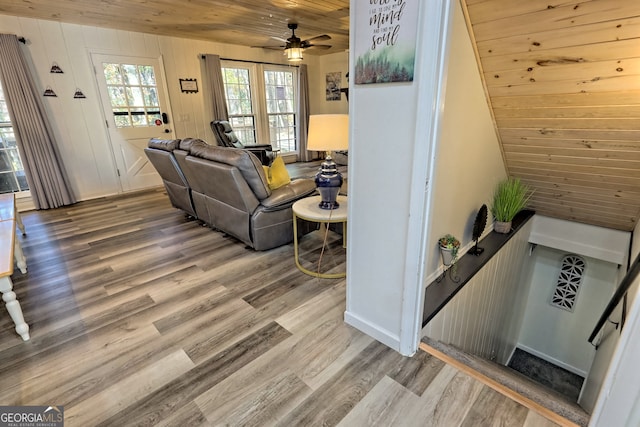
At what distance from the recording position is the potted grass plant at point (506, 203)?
258 centimetres

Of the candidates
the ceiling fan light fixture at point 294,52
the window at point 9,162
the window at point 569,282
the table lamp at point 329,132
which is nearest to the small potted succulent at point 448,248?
the table lamp at point 329,132

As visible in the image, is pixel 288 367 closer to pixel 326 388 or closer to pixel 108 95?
pixel 326 388

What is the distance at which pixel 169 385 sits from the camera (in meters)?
1.51

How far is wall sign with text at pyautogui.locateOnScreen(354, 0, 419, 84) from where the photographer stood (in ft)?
3.97

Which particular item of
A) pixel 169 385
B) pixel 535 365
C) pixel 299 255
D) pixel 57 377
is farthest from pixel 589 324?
pixel 57 377

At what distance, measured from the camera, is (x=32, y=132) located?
3.96 metres

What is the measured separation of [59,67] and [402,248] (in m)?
5.05

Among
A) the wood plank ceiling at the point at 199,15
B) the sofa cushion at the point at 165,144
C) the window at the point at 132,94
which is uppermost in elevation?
the wood plank ceiling at the point at 199,15

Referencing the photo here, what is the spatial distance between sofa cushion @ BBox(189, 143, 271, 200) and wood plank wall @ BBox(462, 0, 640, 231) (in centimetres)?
170

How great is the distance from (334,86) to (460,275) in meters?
5.95

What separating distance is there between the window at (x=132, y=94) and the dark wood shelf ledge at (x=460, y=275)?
16.3 feet

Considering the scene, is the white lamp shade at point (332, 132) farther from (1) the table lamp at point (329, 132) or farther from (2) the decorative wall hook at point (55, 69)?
(2) the decorative wall hook at point (55, 69)

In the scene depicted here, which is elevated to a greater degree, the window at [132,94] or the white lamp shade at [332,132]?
the window at [132,94]

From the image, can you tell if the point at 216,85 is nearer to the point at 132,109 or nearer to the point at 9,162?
the point at 132,109
